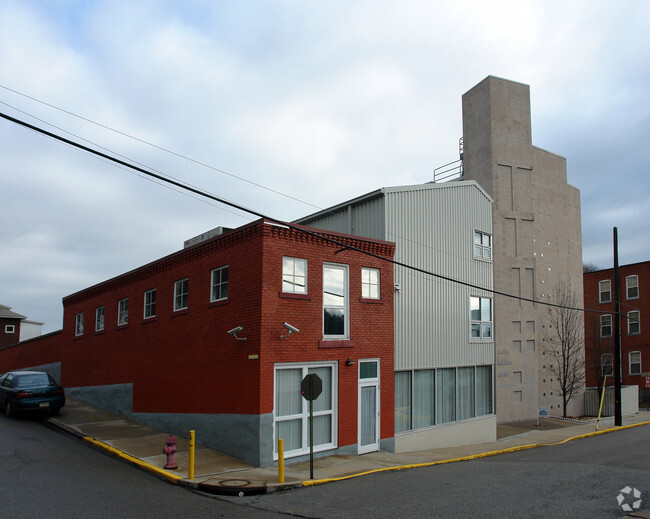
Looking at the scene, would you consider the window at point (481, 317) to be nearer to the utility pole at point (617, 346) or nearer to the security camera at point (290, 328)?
the utility pole at point (617, 346)

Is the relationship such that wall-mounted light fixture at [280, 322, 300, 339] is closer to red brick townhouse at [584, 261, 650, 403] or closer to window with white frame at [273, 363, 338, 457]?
window with white frame at [273, 363, 338, 457]

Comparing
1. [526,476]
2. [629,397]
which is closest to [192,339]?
[526,476]

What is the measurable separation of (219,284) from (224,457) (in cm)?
467

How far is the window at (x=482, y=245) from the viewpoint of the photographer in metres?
21.3

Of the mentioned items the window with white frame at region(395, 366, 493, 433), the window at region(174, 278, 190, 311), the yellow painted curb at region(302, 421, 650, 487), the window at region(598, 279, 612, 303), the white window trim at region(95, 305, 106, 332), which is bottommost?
the yellow painted curb at region(302, 421, 650, 487)

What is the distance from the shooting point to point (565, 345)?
3134cm

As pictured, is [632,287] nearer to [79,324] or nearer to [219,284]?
[219,284]

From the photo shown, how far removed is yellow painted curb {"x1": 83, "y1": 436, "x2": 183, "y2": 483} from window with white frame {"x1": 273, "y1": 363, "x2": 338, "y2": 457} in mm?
2913

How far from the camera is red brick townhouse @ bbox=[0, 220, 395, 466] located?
45.8 ft

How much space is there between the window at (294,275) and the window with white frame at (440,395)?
498 cm

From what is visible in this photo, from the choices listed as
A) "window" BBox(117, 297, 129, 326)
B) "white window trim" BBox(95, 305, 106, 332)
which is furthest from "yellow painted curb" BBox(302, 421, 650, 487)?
"white window trim" BBox(95, 305, 106, 332)

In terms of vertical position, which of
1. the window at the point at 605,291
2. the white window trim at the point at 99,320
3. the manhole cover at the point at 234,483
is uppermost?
the window at the point at 605,291

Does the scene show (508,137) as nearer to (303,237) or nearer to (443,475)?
(303,237)

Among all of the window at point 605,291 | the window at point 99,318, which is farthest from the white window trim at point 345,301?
the window at point 605,291
